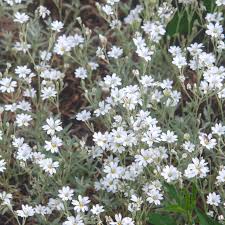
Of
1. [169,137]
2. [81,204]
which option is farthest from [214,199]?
[81,204]

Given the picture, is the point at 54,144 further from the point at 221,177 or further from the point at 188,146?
the point at 221,177

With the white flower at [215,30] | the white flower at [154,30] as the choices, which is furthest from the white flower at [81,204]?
the white flower at [215,30]

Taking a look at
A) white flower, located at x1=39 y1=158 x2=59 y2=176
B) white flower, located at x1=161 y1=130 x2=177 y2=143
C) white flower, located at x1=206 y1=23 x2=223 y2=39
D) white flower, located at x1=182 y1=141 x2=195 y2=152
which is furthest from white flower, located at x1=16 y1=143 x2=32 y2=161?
white flower, located at x1=206 y1=23 x2=223 y2=39

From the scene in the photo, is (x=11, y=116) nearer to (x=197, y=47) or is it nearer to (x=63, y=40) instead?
(x=63, y=40)

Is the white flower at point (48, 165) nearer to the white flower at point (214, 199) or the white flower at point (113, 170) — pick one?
the white flower at point (113, 170)

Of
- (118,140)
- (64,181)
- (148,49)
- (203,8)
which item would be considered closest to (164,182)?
(118,140)

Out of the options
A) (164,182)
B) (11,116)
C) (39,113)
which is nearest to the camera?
(164,182)

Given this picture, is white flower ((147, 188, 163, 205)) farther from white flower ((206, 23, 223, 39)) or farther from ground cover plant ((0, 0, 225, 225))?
white flower ((206, 23, 223, 39))
